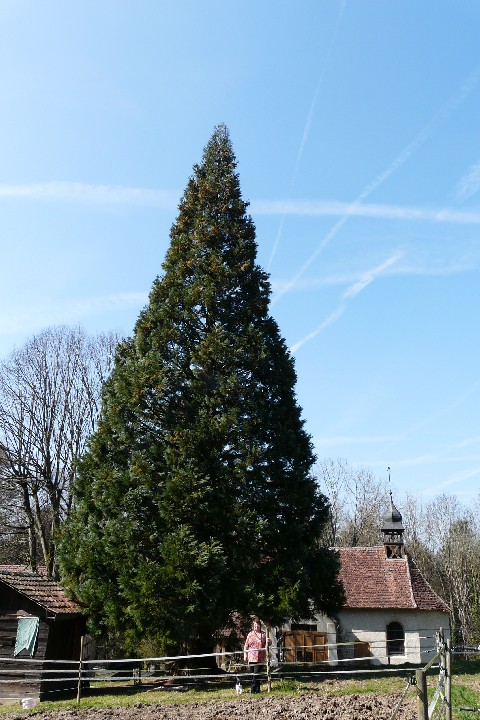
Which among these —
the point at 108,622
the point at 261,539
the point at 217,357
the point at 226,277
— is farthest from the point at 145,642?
the point at 226,277

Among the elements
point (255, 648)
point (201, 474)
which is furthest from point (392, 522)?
point (255, 648)

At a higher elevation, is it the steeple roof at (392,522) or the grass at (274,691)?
the steeple roof at (392,522)

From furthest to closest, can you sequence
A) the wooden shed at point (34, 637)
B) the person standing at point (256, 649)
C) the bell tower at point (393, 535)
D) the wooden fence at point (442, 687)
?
the bell tower at point (393, 535) < the wooden shed at point (34, 637) < the person standing at point (256, 649) < the wooden fence at point (442, 687)

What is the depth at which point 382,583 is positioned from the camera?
30328 mm

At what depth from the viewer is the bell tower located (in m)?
32.2

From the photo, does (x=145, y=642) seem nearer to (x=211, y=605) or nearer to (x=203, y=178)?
(x=211, y=605)

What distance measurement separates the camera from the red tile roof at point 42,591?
1670cm

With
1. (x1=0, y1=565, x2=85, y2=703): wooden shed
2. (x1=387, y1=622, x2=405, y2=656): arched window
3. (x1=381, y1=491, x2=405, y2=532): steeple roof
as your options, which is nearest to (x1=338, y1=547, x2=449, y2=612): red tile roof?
(x1=387, y1=622, x2=405, y2=656): arched window

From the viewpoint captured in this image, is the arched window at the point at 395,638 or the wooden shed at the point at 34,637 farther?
the arched window at the point at 395,638

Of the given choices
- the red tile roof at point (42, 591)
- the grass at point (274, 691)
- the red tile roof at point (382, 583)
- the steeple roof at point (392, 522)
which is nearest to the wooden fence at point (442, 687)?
the grass at point (274, 691)

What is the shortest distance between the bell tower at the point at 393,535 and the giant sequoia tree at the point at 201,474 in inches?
602

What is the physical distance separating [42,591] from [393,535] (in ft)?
68.6

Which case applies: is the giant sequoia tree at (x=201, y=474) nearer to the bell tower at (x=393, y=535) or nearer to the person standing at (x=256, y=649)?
the person standing at (x=256, y=649)

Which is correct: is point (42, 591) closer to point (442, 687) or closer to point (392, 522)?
point (442, 687)
